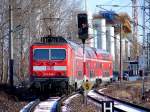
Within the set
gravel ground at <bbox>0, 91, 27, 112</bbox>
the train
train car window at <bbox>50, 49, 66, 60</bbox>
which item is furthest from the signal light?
train car window at <bbox>50, 49, 66, 60</bbox>

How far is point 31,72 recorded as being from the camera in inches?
1206

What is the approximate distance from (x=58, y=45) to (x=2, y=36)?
1687 cm

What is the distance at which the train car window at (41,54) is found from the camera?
30.8 meters

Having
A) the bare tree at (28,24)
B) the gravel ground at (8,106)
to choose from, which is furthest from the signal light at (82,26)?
the bare tree at (28,24)

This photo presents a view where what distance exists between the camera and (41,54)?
30891 millimetres

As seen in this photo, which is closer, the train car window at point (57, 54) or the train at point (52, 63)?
the train at point (52, 63)

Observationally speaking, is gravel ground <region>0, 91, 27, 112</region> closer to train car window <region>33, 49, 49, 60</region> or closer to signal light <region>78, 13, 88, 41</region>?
train car window <region>33, 49, 49, 60</region>

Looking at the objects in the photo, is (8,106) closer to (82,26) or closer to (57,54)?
(82,26)

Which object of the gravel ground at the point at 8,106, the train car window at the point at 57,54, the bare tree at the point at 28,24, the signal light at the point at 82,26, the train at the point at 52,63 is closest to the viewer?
the gravel ground at the point at 8,106

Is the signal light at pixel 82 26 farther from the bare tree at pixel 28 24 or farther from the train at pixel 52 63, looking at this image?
the bare tree at pixel 28 24

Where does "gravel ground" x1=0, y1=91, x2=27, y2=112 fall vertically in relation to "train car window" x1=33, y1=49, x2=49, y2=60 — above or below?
below

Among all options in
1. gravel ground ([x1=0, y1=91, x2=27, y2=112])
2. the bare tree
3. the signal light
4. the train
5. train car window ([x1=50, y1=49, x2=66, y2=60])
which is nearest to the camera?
gravel ground ([x1=0, y1=91, x2=27, y2=112])

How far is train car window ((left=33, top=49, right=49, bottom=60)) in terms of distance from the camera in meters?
30.8

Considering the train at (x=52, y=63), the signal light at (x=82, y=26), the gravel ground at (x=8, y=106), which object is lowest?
the gravel ground at (x=8, y=106)
